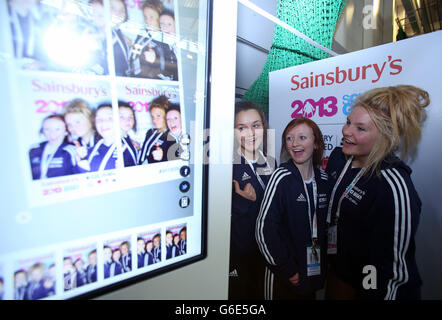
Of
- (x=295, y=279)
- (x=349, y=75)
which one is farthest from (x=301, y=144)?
(x=295, y=279)

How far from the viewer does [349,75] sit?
1020 millimetres

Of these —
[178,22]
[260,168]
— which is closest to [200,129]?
[178,22]

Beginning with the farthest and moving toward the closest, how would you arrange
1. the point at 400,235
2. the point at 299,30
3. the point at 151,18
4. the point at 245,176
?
the point at 299,30
the point at 245,176
the point at 400,235
the point at 151,18

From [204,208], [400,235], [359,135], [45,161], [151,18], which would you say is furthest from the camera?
[359,135]

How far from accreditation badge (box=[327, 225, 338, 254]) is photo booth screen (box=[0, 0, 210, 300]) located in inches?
25.4

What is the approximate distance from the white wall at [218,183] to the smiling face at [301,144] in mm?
433

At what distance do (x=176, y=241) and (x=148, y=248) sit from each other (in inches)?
2.7

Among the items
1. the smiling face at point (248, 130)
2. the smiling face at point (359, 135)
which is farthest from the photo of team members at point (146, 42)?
the smiling face at point (359, 135)

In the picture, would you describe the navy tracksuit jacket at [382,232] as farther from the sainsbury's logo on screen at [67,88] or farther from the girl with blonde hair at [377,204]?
the sainsbury's logo on screen at [67,88]

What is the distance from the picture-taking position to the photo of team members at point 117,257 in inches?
17.6

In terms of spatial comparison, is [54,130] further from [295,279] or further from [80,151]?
[295,279]

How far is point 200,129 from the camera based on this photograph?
562 mm
